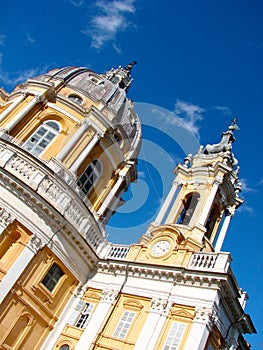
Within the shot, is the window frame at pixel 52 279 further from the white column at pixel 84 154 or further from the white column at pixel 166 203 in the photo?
the white column at pixel 166 203

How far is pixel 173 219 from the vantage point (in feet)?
81.0

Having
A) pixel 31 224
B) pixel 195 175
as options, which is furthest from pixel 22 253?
pixel 195 175

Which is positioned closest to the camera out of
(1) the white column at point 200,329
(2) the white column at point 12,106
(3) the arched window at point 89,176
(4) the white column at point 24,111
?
→ (1) the white column at point 200,329

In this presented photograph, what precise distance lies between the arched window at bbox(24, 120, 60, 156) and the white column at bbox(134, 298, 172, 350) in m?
11.9

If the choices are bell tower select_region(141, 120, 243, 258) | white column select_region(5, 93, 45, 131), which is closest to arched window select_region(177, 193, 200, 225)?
bell tower select_region(141, 120, 243, 258)

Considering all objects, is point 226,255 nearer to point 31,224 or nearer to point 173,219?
point 173,219

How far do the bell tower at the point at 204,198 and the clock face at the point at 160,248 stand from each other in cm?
105

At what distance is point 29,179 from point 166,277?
8.16 m

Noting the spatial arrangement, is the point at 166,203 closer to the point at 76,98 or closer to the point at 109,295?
the point at 109,295

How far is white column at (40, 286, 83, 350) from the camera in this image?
19859mm

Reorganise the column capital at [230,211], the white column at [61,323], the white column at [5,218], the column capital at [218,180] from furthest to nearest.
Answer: the column capital at [230,211]
the column capital at [218,180]
the white column at [61,323]
the white column at [5,218]

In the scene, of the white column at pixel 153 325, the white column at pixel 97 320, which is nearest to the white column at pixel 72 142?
the white column at pixel 97 320

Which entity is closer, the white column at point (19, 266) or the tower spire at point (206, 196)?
the white column at point (19, 266)

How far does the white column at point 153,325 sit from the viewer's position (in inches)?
690
